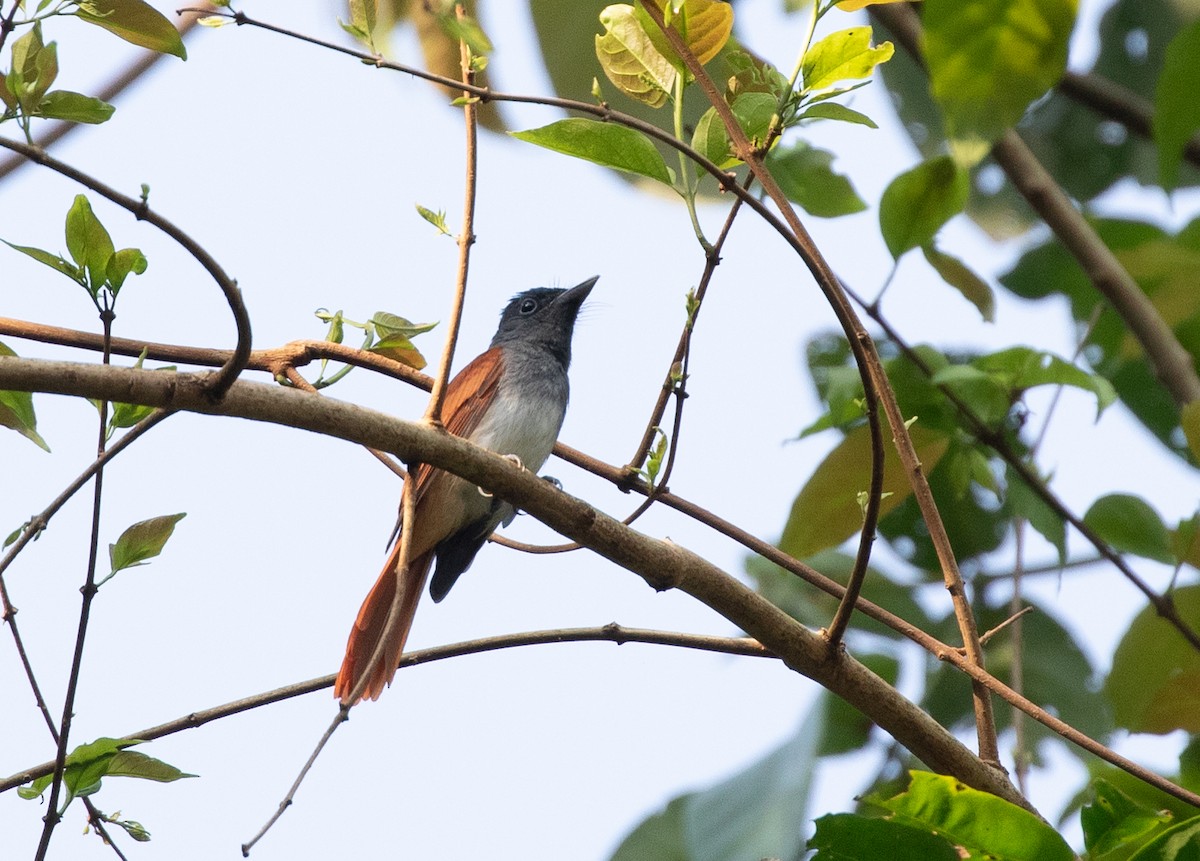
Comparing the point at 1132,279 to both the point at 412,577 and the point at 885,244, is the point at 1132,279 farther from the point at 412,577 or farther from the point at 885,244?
the point at 412,577

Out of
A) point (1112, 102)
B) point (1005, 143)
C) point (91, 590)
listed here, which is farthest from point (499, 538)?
point (1112, 102)

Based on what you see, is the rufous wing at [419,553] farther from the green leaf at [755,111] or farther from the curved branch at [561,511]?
the green leaf at [755,111]

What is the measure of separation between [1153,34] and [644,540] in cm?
341

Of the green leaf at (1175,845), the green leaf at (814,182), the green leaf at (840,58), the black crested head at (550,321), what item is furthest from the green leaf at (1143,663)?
the black crested head at (550,321)

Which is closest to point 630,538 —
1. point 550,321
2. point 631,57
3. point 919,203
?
point 631,57

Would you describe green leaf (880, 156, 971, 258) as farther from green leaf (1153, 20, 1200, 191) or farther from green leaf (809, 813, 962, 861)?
green leaf (1153, 20, 1200, 191)

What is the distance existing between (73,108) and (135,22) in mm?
154

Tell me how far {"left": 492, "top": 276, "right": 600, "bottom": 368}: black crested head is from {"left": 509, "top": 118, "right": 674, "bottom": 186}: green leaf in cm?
272

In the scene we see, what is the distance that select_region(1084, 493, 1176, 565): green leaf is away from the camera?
9.50ft

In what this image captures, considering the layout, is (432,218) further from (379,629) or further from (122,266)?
(379,629)

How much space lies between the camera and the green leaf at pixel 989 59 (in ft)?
2.29

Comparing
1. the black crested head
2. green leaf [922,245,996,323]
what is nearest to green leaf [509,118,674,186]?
green leaf [922,245,996,323]

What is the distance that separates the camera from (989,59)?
0.72m

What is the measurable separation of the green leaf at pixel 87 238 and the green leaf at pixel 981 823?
134 cm
